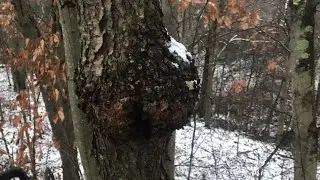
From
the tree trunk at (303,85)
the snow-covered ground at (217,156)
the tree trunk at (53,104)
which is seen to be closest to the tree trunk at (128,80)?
the tree trunk at (53,104)

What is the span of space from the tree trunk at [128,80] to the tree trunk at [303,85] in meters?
3.34

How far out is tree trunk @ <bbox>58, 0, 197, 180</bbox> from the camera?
4.93 ft

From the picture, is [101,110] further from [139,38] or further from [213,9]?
[213,9]

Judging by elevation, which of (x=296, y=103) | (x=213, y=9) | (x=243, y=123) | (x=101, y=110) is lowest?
(x=101, y=110)

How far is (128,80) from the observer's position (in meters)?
1.50

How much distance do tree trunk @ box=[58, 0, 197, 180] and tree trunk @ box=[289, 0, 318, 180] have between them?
334cm

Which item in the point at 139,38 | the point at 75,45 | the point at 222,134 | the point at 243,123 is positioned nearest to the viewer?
the point at 139,38

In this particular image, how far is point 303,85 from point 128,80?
367 centimetres

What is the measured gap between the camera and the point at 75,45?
1684mm

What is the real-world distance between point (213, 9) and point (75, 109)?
3.37 metres

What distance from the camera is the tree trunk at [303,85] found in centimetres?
459

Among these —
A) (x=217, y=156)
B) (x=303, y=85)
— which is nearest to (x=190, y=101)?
(x=303, y=85)

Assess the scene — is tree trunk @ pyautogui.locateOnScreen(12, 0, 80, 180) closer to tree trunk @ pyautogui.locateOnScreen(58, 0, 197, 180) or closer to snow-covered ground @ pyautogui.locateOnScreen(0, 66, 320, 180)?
tree trunk @ pyautogui.locateOnScreen(58, 0, 197, 180)

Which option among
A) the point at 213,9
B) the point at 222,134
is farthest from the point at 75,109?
the point at 222,134
